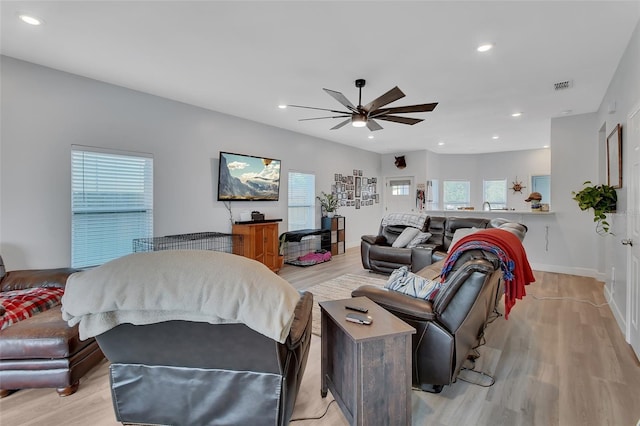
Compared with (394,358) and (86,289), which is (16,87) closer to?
(86,289)

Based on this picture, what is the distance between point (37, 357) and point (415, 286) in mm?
2637

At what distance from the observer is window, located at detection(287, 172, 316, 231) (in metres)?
6.44

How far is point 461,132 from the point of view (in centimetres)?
654

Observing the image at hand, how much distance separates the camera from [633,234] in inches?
103

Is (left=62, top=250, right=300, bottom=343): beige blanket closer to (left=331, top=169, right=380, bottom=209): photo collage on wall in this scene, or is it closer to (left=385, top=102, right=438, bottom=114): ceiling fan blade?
(left=385, top=102, right=438, bottom=114): ceiling fan blade

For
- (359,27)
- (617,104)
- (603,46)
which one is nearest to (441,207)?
(617,104)

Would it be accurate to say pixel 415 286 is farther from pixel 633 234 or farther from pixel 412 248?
pixel 412 248

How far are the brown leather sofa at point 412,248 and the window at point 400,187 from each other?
3396mm

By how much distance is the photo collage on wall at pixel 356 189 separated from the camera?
25.0ft

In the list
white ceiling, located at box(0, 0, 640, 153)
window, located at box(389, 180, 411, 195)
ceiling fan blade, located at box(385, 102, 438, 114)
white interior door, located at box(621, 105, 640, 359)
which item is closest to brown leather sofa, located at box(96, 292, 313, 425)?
white ceiling, located at box(0, 0, 640, 153)

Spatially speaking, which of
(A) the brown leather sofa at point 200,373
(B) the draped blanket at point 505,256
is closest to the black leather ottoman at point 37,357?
(A) the brown leather sofa at point 200,373

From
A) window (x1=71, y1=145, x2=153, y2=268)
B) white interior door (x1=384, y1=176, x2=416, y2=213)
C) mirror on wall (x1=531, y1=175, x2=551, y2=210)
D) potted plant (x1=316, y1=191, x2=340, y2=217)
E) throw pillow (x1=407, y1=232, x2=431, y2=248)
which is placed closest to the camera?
window (x1=71, y1=145, x2=153, y2=268)

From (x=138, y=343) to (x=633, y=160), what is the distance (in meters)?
3.89

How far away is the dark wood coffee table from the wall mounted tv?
3.79m
